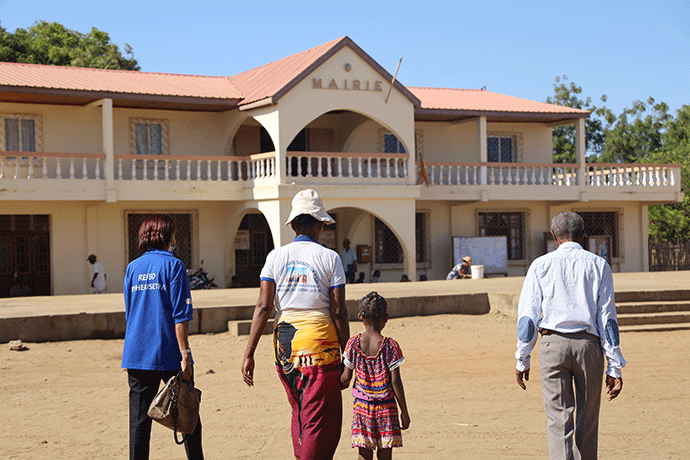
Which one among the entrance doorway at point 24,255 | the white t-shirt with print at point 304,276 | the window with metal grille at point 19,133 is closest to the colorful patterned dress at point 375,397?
the white t-shirt with print at point 304,276

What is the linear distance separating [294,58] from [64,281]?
7.76 m

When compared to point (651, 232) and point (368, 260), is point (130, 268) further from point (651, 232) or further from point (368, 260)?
point (651, 232)

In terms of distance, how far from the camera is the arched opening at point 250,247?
2038cm

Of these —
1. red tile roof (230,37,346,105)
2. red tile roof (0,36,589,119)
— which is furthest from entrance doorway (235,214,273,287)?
red tile roof (230,37,346,105)

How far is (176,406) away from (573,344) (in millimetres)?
2133

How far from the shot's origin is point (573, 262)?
169 inches

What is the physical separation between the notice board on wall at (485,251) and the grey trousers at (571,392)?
16.8m

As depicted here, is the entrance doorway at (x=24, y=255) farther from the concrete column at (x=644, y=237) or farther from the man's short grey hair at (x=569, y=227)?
the concrete column at (x=644, y=237)

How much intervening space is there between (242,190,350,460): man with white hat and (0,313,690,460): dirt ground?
150cm

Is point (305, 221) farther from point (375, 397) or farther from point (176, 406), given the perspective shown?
point (176, 406)

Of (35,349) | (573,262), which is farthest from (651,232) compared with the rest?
(573,262)

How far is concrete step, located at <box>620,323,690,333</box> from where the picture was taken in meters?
11.9

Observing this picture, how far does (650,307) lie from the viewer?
12.7 metres

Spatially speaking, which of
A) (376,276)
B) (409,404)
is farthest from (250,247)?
(409,404)
